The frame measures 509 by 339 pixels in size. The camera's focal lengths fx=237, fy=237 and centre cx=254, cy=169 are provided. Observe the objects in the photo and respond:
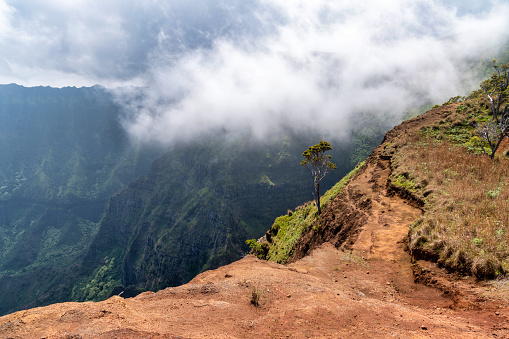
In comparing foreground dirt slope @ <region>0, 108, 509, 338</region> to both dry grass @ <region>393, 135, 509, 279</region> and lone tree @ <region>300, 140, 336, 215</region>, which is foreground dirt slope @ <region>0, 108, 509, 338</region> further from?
lone tree @ <region>300, 140, 336, 215</region>

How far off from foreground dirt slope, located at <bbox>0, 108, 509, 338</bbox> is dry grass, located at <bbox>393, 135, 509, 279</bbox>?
37.0 inches

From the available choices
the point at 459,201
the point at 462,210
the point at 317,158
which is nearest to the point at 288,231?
the point at 317,158

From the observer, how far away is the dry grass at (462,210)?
370 inches

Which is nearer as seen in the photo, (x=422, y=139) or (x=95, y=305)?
(x=95, y=305)

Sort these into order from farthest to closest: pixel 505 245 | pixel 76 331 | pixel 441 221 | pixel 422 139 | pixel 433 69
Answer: pixel 433 69, pixel 422 139, pixel 441 221, pixel 505 245, pixel 76 331

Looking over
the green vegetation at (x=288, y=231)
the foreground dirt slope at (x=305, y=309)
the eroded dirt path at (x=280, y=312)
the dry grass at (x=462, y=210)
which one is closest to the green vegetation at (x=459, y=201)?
the dry grass at (x=462, y=210)

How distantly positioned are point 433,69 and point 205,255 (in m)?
169

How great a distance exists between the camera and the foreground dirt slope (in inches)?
248

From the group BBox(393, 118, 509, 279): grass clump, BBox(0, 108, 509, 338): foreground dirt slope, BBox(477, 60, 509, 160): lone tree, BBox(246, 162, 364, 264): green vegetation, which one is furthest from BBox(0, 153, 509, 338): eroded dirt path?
BBox(477, 60, 509, 160): lone tree

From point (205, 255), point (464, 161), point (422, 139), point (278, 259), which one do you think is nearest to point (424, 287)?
point (464, 161)

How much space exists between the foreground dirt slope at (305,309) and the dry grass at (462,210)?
941mm

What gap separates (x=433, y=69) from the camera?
12850cm

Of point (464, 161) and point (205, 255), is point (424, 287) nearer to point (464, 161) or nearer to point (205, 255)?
point (464, 161)

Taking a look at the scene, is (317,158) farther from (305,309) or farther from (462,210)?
(305,309)
